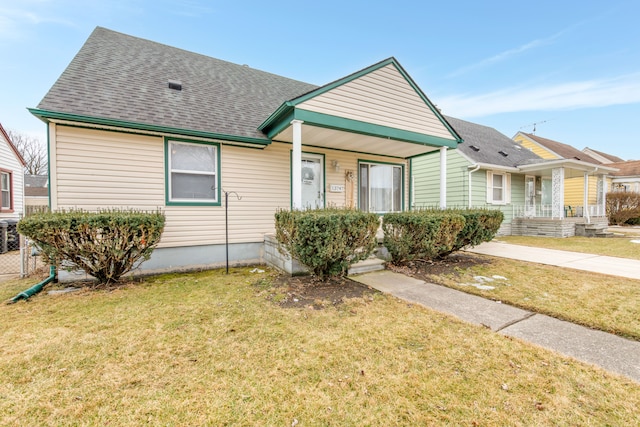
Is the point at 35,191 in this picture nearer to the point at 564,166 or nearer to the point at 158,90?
the point at 158,90

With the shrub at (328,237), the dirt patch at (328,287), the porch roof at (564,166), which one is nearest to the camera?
the dirt patch at (328,287)

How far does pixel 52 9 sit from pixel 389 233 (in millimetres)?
11944

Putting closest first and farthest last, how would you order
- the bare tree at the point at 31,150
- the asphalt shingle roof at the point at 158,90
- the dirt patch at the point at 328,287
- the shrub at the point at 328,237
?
the dirt patch at the point at 328,287
the shrub at the point at 328,237
the asphalt shingle roof at the point at 158,90
the bare tree at the point at 31,150

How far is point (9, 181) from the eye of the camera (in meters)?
12.2

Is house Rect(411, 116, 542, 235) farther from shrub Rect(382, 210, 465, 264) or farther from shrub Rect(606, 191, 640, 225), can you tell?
shrub Rect(606, 191, 640, 225)

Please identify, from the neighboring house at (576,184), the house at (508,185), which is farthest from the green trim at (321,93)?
the neighboring house at (576,184)

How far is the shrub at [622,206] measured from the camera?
1686 cm

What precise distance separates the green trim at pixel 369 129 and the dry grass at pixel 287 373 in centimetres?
391

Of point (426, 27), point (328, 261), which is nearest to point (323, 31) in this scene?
point (426, 27)

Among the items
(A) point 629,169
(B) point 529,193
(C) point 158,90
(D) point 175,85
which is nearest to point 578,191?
(B) point 529,193

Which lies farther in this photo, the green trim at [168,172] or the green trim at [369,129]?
the green trim at [168,172]

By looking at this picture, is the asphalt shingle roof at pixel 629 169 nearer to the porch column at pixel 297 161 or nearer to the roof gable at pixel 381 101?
the roof gable at pixel 381 101

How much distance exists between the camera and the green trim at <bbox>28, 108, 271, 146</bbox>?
15.7 feet

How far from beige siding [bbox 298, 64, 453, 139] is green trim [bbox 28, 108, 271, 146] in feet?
5.88
